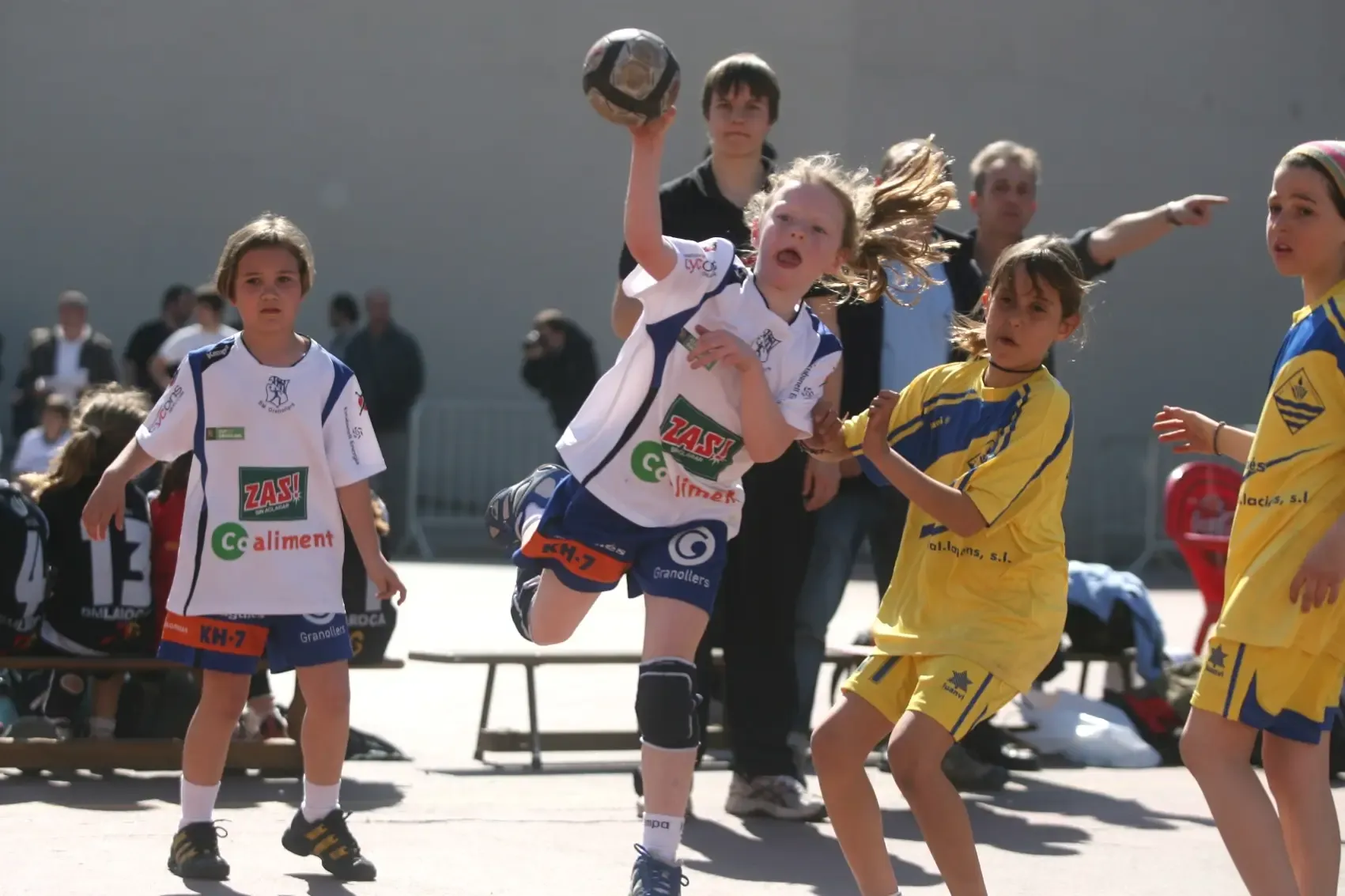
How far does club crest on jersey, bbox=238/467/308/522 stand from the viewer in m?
5.07

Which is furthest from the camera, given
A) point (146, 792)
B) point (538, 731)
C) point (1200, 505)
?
point (1200, 505)

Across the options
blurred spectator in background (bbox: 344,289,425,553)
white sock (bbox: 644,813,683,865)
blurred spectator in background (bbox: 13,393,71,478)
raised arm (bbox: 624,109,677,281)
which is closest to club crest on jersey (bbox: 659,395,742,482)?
raised arm (bbox: 624,109,677,281)

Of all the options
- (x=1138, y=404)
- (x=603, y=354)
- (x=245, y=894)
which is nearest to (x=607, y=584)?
(x=245, y=894)

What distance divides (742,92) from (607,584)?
1.94 m

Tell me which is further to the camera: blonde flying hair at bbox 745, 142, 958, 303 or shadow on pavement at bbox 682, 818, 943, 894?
shadow on pavement at bbox 682, 818, 943, 894

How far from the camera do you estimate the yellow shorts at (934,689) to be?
4.23 metres

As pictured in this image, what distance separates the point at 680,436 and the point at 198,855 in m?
1.68

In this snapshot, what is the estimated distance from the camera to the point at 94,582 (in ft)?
21.5

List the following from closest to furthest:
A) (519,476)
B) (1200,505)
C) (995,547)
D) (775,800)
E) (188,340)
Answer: (995,547) < (775,800) < (1200,505) < (188,340) < (519,476)

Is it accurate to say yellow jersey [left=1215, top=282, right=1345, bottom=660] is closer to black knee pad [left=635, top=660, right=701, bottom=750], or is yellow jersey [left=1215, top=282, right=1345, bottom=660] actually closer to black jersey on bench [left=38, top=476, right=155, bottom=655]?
black knee pad [left=635, top=660, right=701, bottom=750]

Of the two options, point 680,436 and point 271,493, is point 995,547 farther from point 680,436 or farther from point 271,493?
point 271,493

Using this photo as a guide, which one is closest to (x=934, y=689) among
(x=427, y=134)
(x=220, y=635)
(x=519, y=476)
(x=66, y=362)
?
(x=220, y=635)

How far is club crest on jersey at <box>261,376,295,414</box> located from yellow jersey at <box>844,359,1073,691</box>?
1.58 m

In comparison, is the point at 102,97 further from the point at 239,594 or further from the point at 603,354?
the point at 239,594
